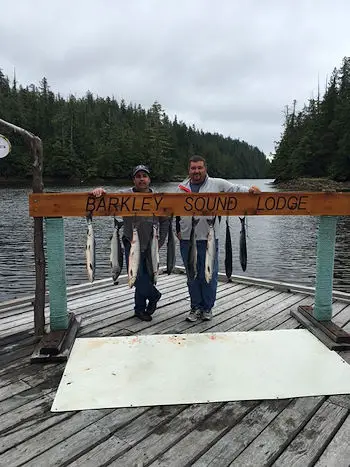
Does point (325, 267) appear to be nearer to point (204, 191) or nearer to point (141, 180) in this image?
point (204, 191)

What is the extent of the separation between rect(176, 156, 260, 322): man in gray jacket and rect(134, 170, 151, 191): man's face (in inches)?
17.4

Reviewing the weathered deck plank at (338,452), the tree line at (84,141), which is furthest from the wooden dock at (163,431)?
the tree line at (84,141)

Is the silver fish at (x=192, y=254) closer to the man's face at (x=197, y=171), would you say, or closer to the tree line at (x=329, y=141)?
the man's face at (x=197, y=171)

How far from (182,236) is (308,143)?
68.2 meters

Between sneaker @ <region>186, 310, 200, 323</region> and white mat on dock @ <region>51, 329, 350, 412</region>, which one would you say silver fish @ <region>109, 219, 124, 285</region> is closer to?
white mat on dock @ <region>51, 329, 350, 412</region>

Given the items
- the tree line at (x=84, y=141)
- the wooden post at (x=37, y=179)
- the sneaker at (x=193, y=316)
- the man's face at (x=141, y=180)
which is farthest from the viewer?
the tree line at (x=84, y=141)

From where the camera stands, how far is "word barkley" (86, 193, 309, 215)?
430cm

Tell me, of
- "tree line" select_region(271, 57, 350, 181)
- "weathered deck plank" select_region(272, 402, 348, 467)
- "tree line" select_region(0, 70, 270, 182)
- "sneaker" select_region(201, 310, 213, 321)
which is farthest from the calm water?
"tree line" select_region(0, 70, 270, 182)

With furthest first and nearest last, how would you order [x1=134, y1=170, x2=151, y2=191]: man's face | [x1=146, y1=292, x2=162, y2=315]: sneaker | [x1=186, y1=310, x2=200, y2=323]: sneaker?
1. [x1=146, y1=292, x2=162, y2=315]: sneaker
2. [x1=186, y1=310, x2=200, y2=323]: sneaker
3. [x1=134, y1=170, x2=151, y2=191]: man's face

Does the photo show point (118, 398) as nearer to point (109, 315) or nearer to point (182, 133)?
point (109, 315)

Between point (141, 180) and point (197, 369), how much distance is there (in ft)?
7.95

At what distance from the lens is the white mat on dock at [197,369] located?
320cm

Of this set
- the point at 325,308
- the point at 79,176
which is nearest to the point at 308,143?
the point at 79,176

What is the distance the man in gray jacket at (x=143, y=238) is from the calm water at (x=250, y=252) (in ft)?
22.9
